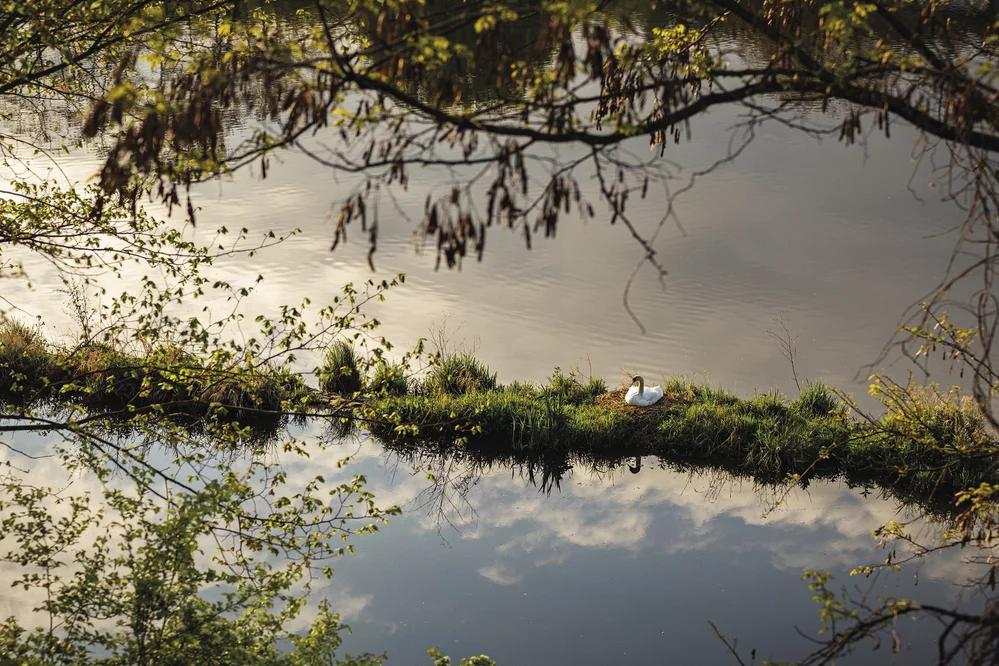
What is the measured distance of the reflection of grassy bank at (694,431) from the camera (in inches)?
402

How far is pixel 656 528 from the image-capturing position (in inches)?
392

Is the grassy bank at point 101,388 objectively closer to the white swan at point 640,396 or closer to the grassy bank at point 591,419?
the grassy bank at point 591,419

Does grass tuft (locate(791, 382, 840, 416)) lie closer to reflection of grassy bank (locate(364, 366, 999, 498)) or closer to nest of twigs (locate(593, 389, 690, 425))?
reflection of grassy bank (locate(364, 366, 999, 498))

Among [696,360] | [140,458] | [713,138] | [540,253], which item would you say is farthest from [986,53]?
[713,138]

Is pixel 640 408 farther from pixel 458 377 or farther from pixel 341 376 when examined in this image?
pixel 341 376

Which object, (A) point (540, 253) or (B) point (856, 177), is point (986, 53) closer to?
(A) point (540, 253)

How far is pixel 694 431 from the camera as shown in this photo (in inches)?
427

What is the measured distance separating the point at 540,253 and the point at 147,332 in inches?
416

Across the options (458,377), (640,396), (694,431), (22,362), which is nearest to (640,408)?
(640,396)

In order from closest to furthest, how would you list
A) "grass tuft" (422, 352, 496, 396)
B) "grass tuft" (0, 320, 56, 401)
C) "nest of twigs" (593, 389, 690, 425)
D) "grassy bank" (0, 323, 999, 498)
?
1. "grassy bank" (0, 323, 999, 498)
2. "nest of twigs" (593, 389, 690, 425)
3. "grass tuft" (422, 352, 496, 396)
4. "grass tuft" (0, 320, 56, 401)

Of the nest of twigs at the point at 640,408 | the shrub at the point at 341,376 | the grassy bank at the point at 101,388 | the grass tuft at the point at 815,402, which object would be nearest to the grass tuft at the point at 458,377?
the shrub at the point at 341,376

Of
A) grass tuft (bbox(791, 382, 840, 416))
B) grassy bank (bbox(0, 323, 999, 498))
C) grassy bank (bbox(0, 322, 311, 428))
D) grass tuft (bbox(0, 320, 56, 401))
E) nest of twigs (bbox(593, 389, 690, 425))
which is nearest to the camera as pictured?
grassy bank (bbox(0, 323, 999, 498))

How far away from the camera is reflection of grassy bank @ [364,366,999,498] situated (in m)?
10.2

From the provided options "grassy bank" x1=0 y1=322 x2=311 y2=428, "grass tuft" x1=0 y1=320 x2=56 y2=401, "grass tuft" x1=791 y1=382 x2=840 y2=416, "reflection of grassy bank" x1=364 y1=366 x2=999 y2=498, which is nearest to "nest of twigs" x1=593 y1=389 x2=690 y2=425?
"reflection of grassy bank" x1=364 y1=366 x2=999 y2=498
